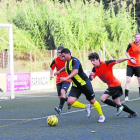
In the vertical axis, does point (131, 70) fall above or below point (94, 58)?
below

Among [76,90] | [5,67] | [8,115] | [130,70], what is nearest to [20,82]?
[5,67]

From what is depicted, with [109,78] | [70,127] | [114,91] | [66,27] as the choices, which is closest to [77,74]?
[109,78]

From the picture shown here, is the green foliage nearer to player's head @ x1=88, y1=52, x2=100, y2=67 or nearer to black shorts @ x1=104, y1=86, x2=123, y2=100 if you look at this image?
black shorts @ x1=104, y1=86, x2=123, y2=100

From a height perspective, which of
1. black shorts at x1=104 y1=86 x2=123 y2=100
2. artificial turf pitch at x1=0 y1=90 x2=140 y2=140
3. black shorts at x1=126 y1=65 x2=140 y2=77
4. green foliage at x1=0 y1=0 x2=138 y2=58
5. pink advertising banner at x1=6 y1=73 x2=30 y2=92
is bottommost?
artificial turf pitch at x1=0 y1=90 x2=140 y2=140

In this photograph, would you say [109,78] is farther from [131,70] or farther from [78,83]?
[131,70]

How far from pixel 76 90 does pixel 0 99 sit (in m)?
7.53

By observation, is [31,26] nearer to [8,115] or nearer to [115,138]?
[8,115]

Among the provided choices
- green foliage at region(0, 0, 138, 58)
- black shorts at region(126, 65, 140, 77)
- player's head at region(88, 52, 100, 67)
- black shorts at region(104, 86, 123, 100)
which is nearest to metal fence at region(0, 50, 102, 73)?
green foliage at region(0, 0, 138, 58)

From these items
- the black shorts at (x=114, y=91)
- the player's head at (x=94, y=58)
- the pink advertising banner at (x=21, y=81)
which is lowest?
the pink advertising banner at (x=21, y=81)

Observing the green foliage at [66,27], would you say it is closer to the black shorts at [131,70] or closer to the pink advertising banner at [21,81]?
the pink advertising banner at [21,81]

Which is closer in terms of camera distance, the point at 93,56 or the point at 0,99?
the point at 93,56

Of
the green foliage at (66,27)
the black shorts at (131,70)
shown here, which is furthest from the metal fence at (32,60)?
the black shorts at (131,70)

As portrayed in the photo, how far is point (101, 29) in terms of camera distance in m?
24.8

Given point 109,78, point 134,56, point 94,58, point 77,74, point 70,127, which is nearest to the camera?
point 70,127
